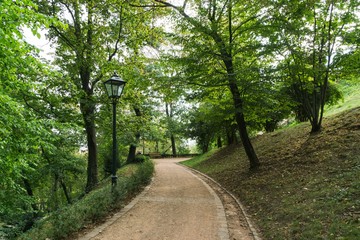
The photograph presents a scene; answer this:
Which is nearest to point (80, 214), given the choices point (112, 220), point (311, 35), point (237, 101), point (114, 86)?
point (112, 220)

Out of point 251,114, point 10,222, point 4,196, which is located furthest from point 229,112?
point 10,222

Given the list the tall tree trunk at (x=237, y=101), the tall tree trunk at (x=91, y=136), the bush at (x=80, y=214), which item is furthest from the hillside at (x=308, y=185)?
the tall tree trunk at (x=91, y=136)

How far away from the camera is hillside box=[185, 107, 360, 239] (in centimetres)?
489

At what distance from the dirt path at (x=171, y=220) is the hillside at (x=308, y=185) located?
889 millimetres

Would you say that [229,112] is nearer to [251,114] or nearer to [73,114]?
[251,114]

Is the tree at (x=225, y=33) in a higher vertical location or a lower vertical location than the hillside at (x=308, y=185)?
higher

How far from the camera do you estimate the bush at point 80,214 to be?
4.96 meters

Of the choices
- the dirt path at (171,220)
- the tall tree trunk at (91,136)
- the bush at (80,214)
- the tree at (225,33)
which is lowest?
the dirt path at (171,220)

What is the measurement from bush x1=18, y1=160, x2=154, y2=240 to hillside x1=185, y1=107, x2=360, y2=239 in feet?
11.7

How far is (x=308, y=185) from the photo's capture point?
6789 millimetres

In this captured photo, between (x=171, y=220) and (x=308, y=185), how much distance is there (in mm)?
3551

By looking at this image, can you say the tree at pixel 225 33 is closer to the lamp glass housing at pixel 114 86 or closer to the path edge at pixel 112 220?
the lamp glass housing at pixel 114 86

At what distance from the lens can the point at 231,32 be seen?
10070 mm

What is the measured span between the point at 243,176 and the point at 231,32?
18.0 feet
